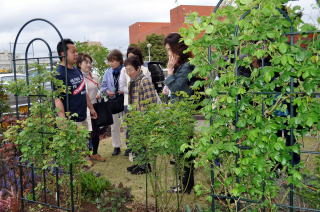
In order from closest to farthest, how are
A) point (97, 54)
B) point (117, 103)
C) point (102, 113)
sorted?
point (102, 113)
point (117, 103)
point (97, 54)

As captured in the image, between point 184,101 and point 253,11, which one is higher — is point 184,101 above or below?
below

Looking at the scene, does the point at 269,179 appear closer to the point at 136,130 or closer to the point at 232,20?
the point at 232,20

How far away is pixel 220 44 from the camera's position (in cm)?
265

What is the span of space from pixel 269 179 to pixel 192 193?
1940mm

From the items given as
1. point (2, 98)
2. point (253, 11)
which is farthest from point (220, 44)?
point (2, 98)

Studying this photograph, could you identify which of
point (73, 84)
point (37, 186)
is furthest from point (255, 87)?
point (37, 186)

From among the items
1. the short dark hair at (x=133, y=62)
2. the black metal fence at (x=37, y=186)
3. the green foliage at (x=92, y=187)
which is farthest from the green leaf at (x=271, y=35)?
the short dark hair at (x=133, y=62)

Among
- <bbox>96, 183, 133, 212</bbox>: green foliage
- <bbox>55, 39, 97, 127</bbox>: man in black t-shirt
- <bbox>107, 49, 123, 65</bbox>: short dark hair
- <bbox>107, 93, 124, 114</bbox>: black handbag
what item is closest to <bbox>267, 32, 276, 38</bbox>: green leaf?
<bbox>96, 183, 133, 212</bbox>: green foliage

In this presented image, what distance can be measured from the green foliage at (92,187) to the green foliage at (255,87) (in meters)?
1.83

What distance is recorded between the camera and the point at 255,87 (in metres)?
2.55

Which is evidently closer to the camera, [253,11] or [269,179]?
[253,11]

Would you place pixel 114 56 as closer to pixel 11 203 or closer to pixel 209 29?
pixel 11 203

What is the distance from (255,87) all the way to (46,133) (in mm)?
2248

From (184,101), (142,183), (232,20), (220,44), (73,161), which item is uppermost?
(232,20)
